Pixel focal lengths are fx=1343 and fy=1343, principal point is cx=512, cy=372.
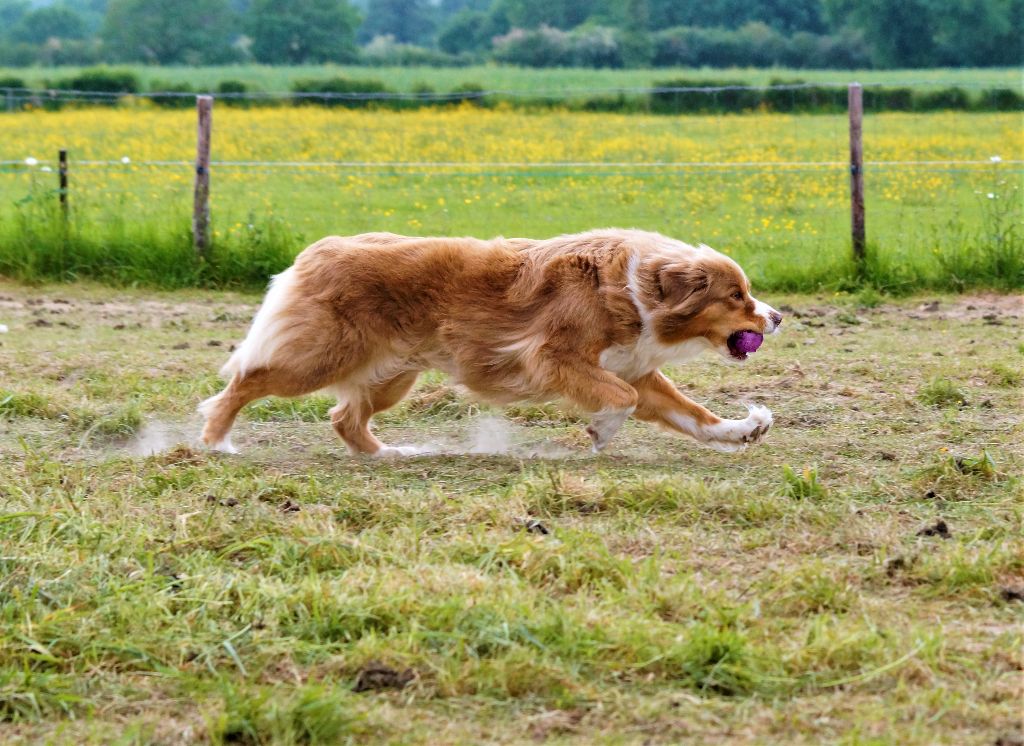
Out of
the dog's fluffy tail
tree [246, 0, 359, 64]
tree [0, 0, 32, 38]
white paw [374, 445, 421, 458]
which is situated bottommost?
white paw [374, 445, 421, 458]

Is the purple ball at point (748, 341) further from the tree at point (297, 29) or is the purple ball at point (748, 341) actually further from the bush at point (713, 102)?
the tree at point (297, 29)

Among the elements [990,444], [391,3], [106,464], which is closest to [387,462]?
[106,464]

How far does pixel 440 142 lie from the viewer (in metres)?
25.1

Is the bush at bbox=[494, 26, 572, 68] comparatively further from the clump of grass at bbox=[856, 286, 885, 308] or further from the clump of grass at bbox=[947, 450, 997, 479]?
the clump of grass at bbox=[947, 450, 997, 479]

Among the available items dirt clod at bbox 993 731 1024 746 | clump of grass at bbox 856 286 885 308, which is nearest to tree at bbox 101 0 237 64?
clump of grass at bbox 856 286 885 308

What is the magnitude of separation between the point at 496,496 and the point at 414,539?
696mm

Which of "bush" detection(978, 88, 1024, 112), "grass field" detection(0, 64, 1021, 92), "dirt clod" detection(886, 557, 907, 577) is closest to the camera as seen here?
"dirt clod" detection(886, 557, 907, 577)

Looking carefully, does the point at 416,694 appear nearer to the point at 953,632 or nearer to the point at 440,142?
the point at 953,632

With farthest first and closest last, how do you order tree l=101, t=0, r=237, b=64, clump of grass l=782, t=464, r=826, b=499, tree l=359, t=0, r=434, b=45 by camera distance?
1. tree l=359, t=0, r=434, b=45
2. tree l=101, t=0, r=237, b=64
3. clump of grass l=782, t=464, r=826, b=499

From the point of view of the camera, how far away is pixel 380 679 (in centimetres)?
376

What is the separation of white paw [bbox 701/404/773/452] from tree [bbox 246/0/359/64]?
61.7 meters

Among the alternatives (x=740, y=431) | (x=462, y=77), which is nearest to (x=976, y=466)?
(x=740, y=431)

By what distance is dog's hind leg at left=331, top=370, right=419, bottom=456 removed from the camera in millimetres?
6742

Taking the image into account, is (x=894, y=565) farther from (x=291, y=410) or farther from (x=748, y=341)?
(x=291, y=410)
